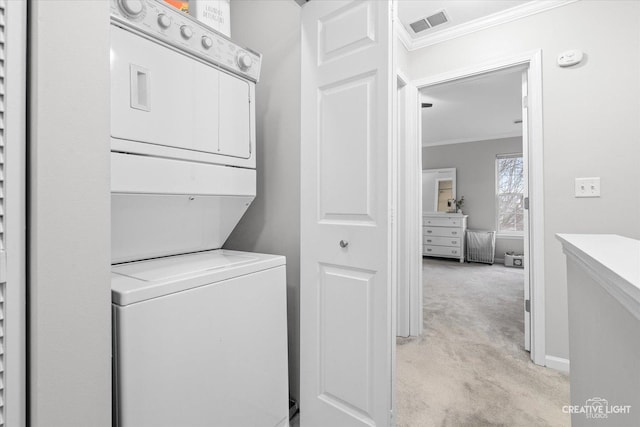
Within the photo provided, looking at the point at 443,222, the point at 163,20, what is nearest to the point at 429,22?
the point at 163,20

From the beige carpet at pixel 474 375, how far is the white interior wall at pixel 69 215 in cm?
149

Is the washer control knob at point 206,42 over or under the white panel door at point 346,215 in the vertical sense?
over

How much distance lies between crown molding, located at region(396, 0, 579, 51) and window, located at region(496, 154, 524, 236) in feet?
15.3

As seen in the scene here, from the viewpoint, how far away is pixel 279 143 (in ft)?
5.70

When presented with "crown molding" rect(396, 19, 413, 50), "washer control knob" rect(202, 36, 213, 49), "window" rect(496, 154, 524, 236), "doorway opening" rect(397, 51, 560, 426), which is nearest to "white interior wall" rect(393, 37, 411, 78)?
"crown molding" rect(396, 19, 413, 50)

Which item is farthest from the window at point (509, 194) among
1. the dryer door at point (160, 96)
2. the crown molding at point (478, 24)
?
the dryer door at point (160, 96)

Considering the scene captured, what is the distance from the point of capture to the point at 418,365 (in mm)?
2209

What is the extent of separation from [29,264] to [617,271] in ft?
3.84

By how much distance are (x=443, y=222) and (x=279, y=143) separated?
567 cm

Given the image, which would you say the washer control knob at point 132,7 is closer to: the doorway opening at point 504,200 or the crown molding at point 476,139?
the doorway opening at point 504,200

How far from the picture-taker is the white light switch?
203 cm

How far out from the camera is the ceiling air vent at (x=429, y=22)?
238cm

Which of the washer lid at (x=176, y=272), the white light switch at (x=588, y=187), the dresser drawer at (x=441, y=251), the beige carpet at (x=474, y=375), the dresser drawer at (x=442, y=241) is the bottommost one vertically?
the beige carpet at (x=474, y=375)

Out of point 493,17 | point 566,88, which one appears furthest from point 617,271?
point 493,17
